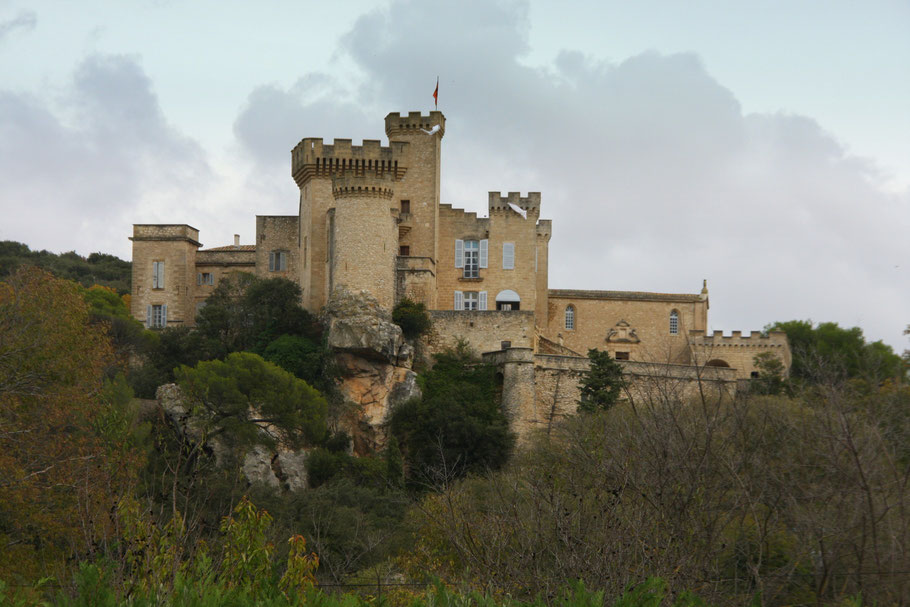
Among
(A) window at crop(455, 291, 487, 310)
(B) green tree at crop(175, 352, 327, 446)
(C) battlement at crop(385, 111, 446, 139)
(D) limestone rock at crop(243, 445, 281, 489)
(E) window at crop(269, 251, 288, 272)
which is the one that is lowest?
(D) limestone rock at crop(243, 445, 281, 489)

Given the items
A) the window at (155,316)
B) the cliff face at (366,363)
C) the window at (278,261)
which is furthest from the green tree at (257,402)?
the window at (155,316)

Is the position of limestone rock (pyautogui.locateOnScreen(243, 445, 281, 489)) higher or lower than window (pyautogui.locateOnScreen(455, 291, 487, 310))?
lower

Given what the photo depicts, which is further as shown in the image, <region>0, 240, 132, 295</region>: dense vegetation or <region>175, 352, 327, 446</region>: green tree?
<region>0, 240, 132, 295</region>: dense vegetation

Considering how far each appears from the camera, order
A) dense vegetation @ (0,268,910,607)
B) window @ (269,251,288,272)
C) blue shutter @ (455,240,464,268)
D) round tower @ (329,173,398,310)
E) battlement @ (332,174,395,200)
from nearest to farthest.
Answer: dense vegetation @ (0,268,910,607) < round tower @ (329,173,398,310) < battlement @ (332,174,395,200) < blue shutter @ (455,240,464,268) < window @ (269,251,288,272)

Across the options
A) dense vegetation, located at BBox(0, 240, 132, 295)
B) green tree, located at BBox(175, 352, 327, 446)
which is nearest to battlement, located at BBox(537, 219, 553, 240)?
green tree, located at BBox(175, 352, 327, 446)

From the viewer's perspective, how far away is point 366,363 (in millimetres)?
37219

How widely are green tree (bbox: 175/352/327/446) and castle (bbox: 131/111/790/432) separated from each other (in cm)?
427

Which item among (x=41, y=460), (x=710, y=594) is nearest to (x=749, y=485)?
(x=710, y=594)

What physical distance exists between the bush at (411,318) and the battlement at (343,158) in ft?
15.6

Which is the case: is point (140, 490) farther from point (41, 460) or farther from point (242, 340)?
point (242, 340)

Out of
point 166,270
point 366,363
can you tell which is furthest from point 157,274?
point 366,363

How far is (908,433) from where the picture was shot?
21.0 metres

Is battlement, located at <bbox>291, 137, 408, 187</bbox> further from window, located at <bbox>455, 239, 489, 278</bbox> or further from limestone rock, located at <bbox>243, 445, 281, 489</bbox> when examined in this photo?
limestone rock, located at <bbox>243, 445, 281, 489</bbox>

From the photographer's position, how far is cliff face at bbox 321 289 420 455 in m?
36.4
